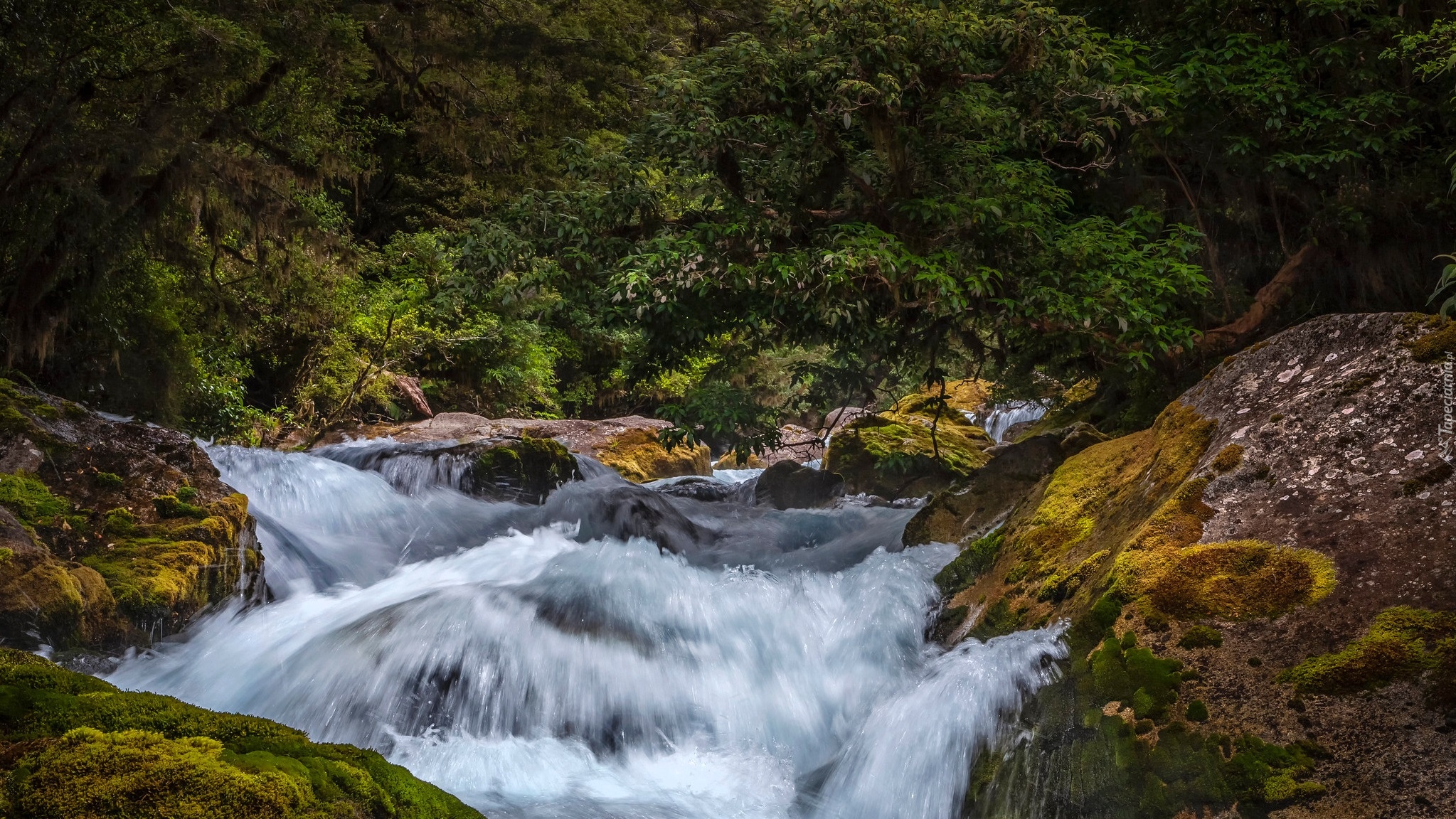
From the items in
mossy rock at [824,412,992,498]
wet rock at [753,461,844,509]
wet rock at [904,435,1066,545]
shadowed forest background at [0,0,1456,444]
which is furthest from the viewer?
wet rock at [753,461,844,509]

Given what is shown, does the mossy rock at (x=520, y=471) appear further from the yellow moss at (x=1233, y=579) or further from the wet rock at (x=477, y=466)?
the yellow moss at (x=1233, y=579)

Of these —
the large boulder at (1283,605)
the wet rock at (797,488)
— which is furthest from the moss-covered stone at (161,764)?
the wet rock at (797,488)

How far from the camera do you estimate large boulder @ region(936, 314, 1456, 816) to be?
10.5 ft

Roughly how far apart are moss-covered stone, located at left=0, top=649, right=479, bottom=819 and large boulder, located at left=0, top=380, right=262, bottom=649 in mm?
3750

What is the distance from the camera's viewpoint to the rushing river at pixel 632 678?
181 inches

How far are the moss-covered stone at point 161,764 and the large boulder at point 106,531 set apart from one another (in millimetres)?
3750

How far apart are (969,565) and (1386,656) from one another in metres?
2.99

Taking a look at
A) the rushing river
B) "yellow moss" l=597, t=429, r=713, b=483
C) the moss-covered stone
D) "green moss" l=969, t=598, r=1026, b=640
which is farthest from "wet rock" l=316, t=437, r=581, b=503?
the moss-covered stone

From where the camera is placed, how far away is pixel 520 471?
1238 cm

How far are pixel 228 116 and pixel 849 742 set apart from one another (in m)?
10.4

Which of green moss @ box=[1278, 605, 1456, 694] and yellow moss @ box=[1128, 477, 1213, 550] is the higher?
yellow moss @ box=[1128, 477, 1213, 550]

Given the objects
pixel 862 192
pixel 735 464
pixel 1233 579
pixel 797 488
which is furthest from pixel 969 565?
pixel 735 464

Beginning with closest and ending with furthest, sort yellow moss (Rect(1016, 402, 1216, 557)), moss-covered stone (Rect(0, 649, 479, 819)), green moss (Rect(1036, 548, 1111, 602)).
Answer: moss-covered stone (Rect(0, 649, 479, 819))
green moss (Rect(1036, 548, 1111, 602))
yellow moss (Rect(1016, 402, 1216, 557))

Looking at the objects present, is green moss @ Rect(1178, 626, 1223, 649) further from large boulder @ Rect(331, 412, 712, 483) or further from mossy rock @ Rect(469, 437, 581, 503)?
large boulder @ Rect(331, 412, 712, 483)
